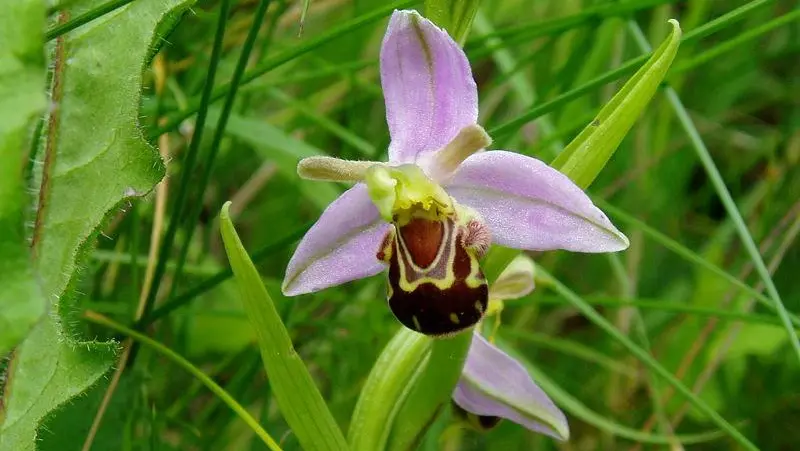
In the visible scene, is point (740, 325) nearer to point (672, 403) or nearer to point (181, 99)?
point (672, 403)

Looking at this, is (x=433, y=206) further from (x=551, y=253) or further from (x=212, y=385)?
(x=551, y=253)

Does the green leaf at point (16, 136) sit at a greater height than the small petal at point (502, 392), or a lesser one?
greater

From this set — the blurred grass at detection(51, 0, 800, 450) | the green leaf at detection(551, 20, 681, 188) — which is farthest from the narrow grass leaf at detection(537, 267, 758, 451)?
the green leaf at detection(551, 20, 681, 188)

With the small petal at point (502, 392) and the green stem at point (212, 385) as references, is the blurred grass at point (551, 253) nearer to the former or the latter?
the green stem at point (212, 385)

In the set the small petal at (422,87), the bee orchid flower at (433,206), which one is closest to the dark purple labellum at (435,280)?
the bee orchid flower at (433,206)

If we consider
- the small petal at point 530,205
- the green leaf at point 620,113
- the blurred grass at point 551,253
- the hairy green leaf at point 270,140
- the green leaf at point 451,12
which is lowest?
the blurred grass at point 551,253

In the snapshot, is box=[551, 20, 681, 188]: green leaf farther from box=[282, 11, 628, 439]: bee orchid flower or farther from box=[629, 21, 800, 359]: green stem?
box=[629, 21, 800, 359]: green stem
